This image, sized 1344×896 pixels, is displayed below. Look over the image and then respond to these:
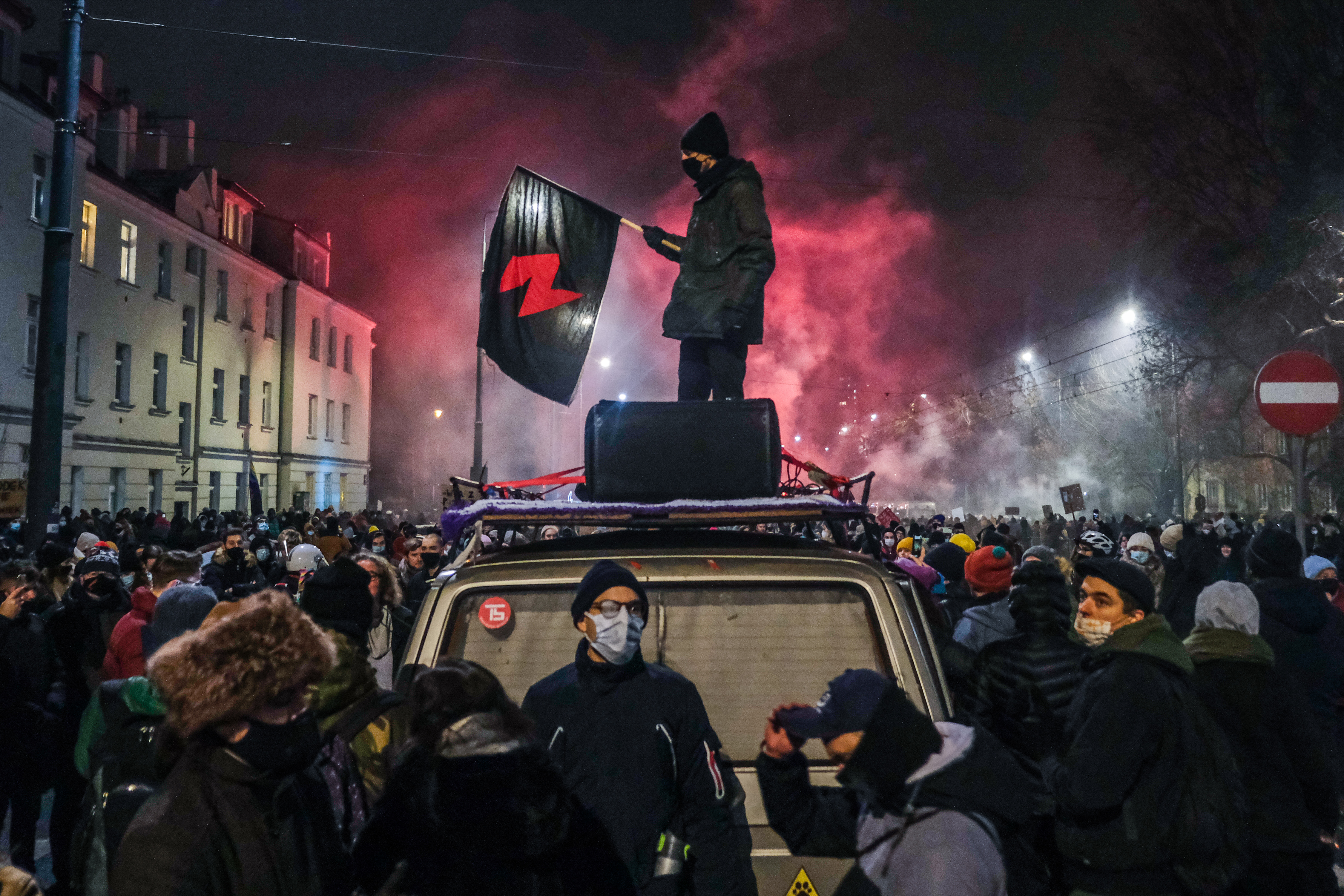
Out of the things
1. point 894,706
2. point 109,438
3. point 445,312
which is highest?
point 445,312

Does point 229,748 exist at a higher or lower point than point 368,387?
lower

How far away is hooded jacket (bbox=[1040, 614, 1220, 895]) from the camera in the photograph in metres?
3.09

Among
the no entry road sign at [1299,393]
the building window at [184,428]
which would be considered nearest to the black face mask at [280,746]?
the no entry road sign at [1299,393]

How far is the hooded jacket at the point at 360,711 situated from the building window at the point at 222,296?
34.9 meters

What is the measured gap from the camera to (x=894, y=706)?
2322 mm

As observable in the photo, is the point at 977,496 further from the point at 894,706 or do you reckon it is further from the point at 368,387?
the point at 894,706

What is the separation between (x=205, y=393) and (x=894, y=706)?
35.3 m

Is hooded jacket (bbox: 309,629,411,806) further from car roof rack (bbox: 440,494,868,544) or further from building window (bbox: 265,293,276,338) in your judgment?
building window (bbox: 265,293,276,338)

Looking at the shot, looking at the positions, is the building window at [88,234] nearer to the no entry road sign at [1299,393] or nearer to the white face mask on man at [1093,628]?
the no entry road sign at [1299,393]

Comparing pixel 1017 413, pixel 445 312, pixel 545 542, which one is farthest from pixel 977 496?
pixel 545 542

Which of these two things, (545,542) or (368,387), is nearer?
(545,542)

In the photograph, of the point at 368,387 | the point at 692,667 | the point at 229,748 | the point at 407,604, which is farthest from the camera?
the point at 368,387

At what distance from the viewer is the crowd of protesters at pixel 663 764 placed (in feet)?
7.58

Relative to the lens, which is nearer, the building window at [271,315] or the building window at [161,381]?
the building window at [161,381]
